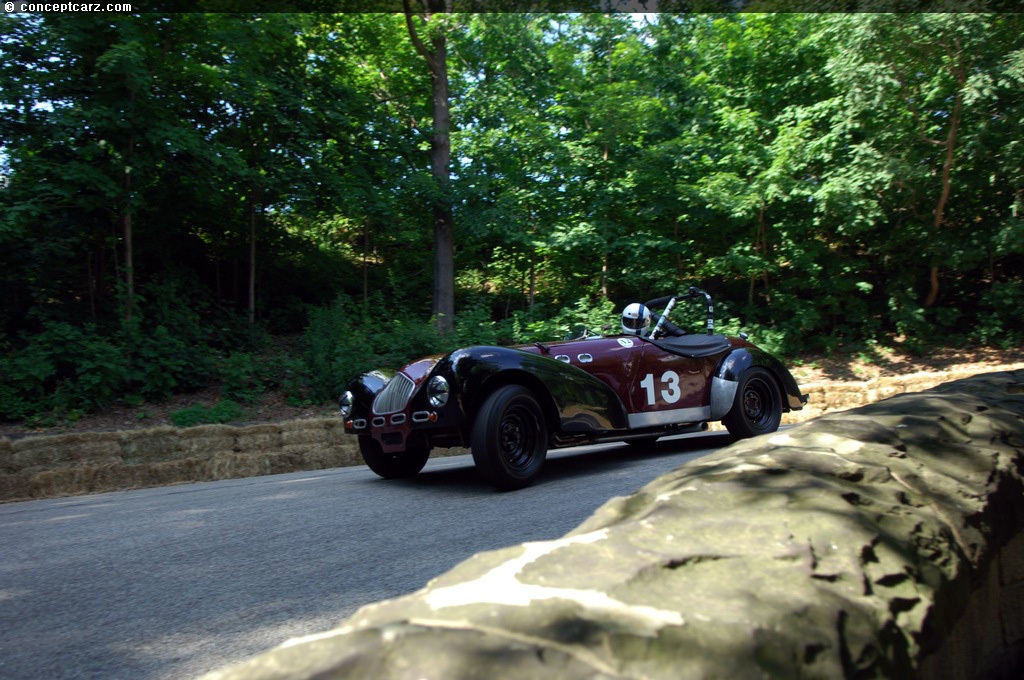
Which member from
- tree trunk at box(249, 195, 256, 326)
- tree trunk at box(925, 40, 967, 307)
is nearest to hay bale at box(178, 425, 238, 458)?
tree trunk at box(249, 195, 256, 326)

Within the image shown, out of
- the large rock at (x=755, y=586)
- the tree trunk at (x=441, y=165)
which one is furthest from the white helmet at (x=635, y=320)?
the tree trunk at (x=441, y=165)

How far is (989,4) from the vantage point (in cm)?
1791

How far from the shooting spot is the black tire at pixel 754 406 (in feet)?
25.2

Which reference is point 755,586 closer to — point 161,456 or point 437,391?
point 437,391

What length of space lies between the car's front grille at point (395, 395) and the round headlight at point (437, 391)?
362mm

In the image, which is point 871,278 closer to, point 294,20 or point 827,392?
point 827,392

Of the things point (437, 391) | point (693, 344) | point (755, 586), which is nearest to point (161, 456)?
point (437, 391)

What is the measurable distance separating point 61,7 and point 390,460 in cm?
1025

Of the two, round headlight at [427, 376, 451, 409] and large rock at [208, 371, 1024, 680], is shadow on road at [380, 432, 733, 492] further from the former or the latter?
large rock at [208, 371, 1024, 680]

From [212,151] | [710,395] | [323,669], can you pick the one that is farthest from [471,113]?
[323,669]

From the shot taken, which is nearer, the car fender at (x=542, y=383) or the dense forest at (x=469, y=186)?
the car fender at (x=542, y=383)

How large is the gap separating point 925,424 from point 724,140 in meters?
20.1

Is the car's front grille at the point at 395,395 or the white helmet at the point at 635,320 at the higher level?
the white helmet at the point at 635,320

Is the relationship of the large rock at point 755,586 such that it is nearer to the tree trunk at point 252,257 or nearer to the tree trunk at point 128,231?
the tree trunk at point 128,231
